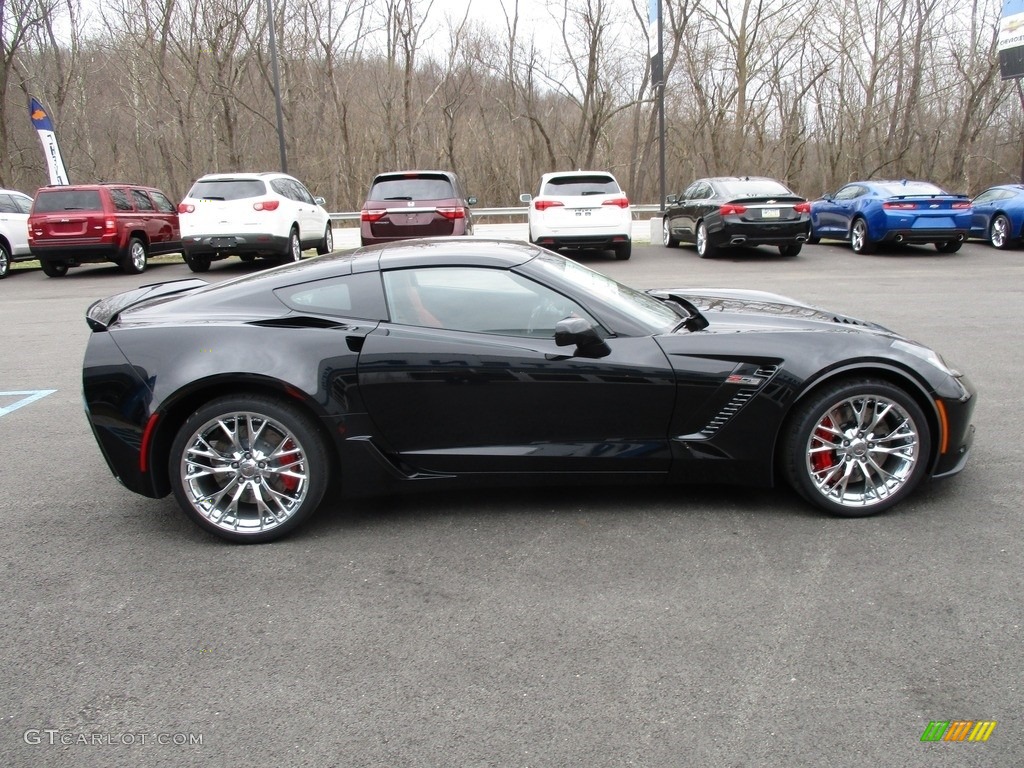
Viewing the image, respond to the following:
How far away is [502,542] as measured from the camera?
3672 millimetres

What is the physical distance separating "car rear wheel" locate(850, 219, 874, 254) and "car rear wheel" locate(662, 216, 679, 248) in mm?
3747

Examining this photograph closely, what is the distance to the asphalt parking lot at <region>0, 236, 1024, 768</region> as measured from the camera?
2.39 meters

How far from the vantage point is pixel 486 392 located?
3717mm

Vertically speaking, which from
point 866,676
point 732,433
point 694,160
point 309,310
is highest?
point 694,160

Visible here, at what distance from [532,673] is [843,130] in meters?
39.7

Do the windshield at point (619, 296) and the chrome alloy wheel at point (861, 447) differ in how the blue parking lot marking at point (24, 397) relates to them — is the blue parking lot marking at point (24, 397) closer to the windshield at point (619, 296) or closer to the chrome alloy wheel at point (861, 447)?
the windshield at point (619, 296)

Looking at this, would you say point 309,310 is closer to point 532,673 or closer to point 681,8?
point 532,673

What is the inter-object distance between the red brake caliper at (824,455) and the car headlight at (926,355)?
1.73 ft

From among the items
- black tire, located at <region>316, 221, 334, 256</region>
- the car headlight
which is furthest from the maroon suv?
the car headlight

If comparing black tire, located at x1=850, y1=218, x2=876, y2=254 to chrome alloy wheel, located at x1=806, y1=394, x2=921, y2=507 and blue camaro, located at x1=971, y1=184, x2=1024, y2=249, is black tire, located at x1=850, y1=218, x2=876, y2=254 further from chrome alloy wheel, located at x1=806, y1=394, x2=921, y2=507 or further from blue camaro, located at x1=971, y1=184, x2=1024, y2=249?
chrome alloy wheel, located at x1=806, y1=394, x2=921, y2=507

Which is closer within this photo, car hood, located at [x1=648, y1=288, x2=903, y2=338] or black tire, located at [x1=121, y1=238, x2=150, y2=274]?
car hood, located at [x1=648, y1=288, x2=903, y2=338]

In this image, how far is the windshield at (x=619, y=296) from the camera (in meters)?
3.97

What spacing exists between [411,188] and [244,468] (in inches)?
431

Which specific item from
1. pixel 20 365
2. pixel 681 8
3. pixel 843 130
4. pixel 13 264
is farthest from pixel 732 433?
pixel 843 130
